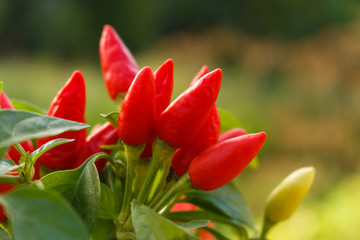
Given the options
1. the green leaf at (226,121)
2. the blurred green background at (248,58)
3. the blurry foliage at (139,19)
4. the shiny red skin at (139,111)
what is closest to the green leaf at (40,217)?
the shiny red skin at (139,111)

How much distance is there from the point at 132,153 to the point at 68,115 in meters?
0.07

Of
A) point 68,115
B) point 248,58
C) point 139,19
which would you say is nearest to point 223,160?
point 68,115

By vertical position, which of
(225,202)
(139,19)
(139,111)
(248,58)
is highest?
(139,111)

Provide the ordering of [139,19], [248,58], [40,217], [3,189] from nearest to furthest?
[40,217]
[3,189]
[139,19]
[248,58]

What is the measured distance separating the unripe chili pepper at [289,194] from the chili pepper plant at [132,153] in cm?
6

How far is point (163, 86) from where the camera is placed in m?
0.43

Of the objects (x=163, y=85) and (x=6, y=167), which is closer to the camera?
(x=6, y=167)

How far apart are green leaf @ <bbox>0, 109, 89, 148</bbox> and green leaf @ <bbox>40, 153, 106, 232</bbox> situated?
7 cm

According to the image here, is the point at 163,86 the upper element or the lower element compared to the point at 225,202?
Result: upper

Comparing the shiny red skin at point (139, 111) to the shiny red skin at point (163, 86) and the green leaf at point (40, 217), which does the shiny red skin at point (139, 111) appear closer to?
the shiny red skin at point (163, 86)

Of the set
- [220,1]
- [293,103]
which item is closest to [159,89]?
[293,103]

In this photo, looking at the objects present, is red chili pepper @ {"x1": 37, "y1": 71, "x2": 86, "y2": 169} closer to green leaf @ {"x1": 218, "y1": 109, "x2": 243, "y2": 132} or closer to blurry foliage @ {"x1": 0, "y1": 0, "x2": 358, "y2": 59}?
green leaf @ {"x1": 218, "y1": 109, "x2": 243, "y2": 132}

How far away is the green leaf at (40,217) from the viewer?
0.83 ft

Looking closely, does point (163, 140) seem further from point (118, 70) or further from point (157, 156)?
point (118, 70)
